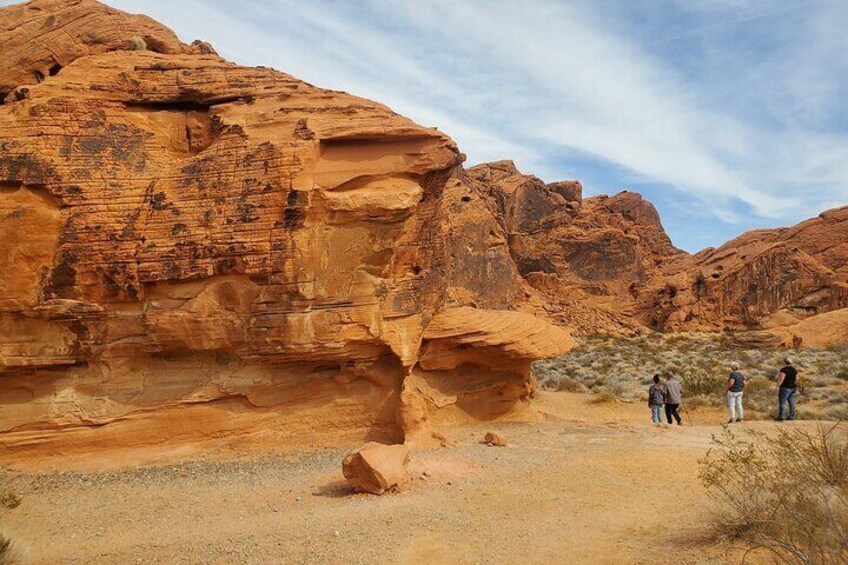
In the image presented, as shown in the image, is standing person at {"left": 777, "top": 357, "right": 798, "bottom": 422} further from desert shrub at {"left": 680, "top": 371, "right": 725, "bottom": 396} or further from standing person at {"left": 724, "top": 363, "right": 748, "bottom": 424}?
desert shrub at {"left": 680, "top": 371, "right": 725, "bottom": 396}

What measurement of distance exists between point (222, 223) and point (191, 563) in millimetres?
6189

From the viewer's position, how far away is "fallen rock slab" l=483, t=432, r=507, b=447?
1117cm

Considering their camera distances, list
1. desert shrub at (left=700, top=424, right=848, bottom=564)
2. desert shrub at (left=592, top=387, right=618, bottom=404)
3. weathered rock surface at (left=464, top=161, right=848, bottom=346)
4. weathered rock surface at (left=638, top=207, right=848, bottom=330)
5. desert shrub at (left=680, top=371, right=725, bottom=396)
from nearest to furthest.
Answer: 1. desert shrub at (left=700, top=424, right=848, bottom=564)
2. desert shrub at (left=592, top=387, right=618, bottom=404)
3. desert shrub at (left=680, top=371, right=725, bottom=396)
4. weathered rock surface at (left=638, top=207, right=848, bottom=330)
5. weathered rock surface at (left=464, top=161, right=848, bottom=346)

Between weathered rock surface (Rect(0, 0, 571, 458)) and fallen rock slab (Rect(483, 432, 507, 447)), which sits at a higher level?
weathered rock surface (Rect(0, 0, 571, 458))

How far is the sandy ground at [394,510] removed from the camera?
628 centimetres

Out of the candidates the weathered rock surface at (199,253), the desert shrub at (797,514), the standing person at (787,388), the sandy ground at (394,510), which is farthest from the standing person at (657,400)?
the desert shrub at (797,514)

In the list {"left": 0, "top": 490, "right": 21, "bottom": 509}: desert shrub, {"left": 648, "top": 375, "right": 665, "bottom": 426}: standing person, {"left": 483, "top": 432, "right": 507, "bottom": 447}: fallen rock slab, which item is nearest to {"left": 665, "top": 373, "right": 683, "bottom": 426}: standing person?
{"left": 648, "top": 375, "right": 665, "bottom": 426}: standing person

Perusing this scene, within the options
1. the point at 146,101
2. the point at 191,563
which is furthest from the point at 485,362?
the point at 146,101

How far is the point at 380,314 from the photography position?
1102cm

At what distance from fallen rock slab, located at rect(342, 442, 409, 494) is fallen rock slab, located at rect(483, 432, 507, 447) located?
308 centimetres

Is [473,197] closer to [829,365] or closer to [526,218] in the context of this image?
[829,365]

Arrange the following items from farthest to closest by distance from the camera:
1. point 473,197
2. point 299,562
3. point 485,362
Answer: point 473,197 → point 485,362 → point 299,562

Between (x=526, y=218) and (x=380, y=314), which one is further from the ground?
(x=526, y=218)

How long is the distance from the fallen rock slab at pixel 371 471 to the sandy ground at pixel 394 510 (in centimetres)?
20
